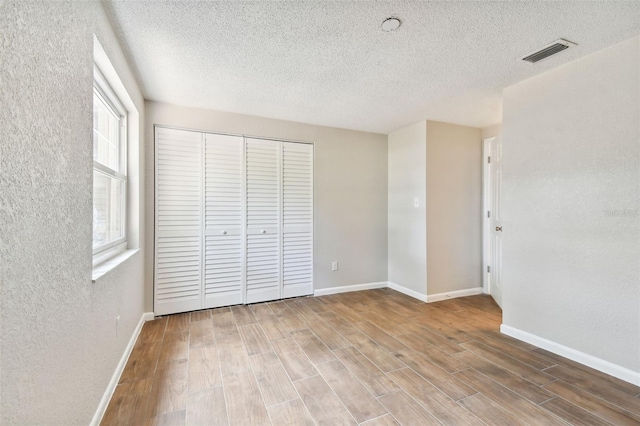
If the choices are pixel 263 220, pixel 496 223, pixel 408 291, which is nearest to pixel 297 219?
pixel 263 220

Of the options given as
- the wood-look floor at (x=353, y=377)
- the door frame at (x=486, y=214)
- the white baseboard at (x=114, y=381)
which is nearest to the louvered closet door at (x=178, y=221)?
the wood-look floor at (x=353, y=377)

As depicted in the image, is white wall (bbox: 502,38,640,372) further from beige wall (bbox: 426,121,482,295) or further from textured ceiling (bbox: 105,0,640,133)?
beige wall (bbox: 426,121,482,295)

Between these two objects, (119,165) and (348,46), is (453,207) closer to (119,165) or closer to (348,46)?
(348,46)

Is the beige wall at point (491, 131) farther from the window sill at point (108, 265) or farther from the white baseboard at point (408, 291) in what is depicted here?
the window sill at point (108, 265)

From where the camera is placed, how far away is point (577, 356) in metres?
2.20

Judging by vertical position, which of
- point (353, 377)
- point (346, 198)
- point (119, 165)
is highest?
point (119, 165)

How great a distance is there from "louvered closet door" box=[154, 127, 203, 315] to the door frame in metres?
3.70

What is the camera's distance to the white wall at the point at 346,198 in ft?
12.8

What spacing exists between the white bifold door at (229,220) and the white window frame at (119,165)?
1.69ft

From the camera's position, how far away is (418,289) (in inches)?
149

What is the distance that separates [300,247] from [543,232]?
260 cm

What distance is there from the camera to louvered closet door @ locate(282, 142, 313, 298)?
3748 mm

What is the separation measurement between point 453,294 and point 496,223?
3.51ft

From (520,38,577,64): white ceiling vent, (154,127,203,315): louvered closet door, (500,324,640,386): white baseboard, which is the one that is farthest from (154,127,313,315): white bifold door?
(520,38,577,64): white ceiling vent
